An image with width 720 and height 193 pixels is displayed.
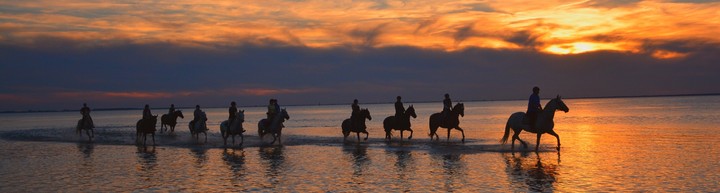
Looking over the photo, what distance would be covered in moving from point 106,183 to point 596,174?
39.1 feet

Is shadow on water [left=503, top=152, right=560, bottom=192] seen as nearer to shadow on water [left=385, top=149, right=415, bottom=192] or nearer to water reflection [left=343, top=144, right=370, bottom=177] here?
shadow on water [left=385, top=149, right=415, bottom=192]

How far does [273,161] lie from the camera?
66.4 feet

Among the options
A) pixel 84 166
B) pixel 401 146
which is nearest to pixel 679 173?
pixel 401 146

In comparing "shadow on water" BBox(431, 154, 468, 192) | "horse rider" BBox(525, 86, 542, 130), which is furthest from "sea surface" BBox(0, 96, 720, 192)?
"horse rider" BBox(525, 86, 542, 130)

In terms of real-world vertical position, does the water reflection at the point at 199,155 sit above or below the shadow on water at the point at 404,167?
above

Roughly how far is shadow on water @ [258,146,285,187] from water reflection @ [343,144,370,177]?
82.1 inches

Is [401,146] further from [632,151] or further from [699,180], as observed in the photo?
[699,180]

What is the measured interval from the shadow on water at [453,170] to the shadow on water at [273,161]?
13.3 feet

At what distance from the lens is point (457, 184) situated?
555 inches

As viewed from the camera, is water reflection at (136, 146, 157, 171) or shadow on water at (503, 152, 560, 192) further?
water reflection at (136, 146, 157, 171)

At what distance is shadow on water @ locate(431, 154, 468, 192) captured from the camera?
1405 centimetres

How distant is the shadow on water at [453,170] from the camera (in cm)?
1405

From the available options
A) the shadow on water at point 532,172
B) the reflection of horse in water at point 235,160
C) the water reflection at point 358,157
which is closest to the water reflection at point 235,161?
the reflection of horse in water at point 235,160

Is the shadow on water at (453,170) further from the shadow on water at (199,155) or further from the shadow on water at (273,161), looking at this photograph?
the shadow on water at (199,155)
